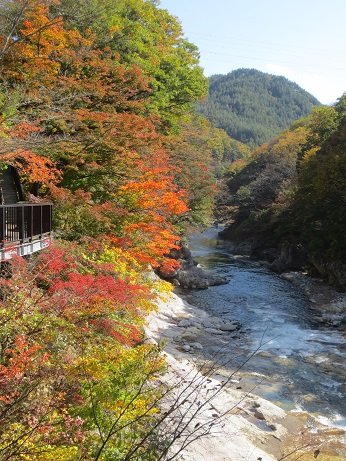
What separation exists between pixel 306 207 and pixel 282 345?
20215 millimetres

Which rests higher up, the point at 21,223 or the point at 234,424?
the point at 21,223

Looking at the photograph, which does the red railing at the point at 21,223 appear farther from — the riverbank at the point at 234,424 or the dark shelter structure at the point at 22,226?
the riverbank at the point at 234,424

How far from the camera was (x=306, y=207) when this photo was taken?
116 ft

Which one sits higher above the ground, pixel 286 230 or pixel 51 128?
pixel 51 128

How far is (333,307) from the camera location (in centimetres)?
2400

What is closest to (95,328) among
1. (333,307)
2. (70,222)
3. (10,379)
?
(10,379)

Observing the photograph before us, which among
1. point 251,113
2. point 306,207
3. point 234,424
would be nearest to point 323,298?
point 306,207

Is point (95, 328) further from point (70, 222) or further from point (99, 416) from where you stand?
point (70, 222)

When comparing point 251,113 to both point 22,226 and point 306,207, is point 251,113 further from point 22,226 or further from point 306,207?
point 22,226

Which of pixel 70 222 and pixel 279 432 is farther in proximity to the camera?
pixel 70 222

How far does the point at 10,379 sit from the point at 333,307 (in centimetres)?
2144

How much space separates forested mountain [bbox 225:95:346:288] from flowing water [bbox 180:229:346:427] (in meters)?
4.05

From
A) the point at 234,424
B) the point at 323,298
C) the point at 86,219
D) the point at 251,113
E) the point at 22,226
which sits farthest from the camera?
the point at 251,113

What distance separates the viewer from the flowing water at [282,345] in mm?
12961
